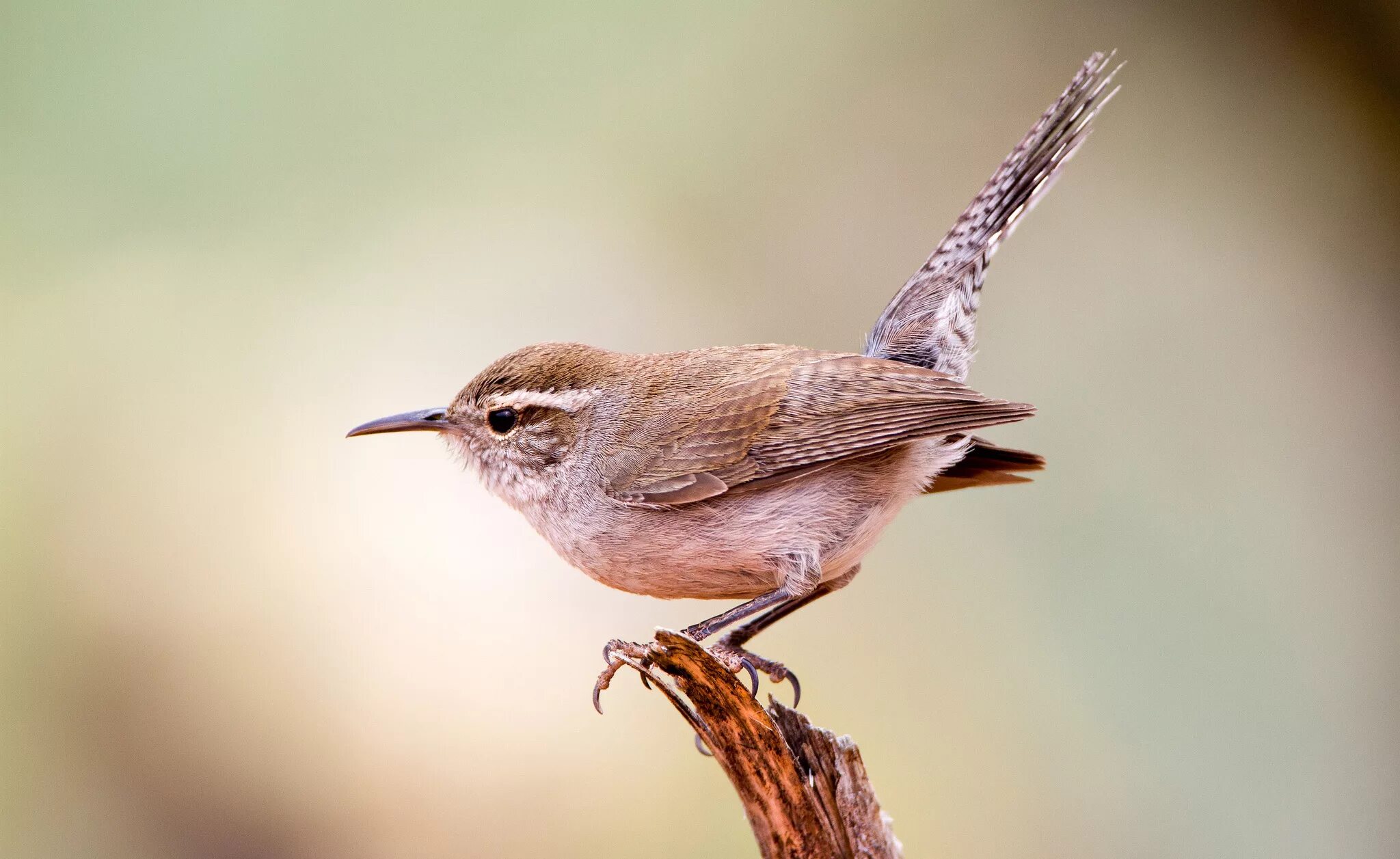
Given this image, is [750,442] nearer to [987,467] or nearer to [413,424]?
[987,467]

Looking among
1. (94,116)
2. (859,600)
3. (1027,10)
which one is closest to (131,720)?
(94,116)

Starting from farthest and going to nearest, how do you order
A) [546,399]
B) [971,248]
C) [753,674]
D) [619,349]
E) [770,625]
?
1. [619,349]
2. [971,248]
3. [770,625]
4. [546,399]
5. [753,674]

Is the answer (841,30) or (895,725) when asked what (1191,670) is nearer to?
(895,725)

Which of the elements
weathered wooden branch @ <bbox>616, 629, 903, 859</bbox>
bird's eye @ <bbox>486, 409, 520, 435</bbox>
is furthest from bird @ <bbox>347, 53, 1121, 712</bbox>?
weathered wooden branch @ <bbox>616, 629, 903, 859</bbox>

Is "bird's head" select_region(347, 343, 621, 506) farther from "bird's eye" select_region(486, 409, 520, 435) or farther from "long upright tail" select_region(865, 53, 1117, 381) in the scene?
"long upright tail" select_region(865, 53, 1117, 381)

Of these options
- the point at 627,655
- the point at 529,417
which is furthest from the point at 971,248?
the point at 627,655

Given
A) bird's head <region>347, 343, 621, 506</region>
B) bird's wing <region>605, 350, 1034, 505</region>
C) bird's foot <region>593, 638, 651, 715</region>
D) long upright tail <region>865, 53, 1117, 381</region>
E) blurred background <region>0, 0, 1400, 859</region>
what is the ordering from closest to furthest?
1. bird's foot <region>593, 638, 651, 715</region>
2. bird's wing <region>605, 350, 1034, 505</region>
3. bird's head <region>347, 343, 621, 506</region>
4. long upright tail <region>865, 53, 1117, 381</region>
5. blurred background <region>0, 0, 1400, 859</region>

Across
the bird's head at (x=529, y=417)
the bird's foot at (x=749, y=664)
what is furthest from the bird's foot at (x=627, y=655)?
the bird's head at (x=529, y=417)

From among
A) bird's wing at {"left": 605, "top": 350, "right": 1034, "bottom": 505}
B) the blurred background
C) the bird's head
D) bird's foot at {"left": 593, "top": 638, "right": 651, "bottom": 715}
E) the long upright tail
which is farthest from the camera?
the blurred background
